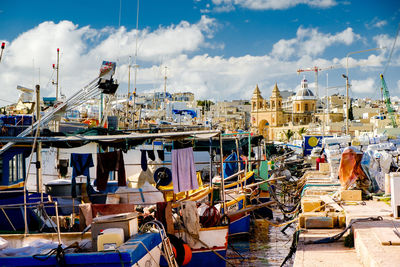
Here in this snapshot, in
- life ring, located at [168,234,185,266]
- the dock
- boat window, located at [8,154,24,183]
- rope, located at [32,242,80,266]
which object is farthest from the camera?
boat window, located at [8,154,24,183]

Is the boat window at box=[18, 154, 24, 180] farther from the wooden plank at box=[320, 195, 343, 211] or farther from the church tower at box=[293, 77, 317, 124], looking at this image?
the church tower at box=[293, 77, 317, 124]

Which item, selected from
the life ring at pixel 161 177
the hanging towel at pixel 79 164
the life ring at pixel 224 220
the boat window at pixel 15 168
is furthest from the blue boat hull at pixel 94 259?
the life ring at pixel 161 177

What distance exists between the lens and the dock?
638 centimetres

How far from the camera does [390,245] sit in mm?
6547

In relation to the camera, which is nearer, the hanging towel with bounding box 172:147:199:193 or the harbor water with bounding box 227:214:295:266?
the hanging towel with bounding box 172:147:199:193

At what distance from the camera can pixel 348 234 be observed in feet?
27.1

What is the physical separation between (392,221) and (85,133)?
24.1 ft

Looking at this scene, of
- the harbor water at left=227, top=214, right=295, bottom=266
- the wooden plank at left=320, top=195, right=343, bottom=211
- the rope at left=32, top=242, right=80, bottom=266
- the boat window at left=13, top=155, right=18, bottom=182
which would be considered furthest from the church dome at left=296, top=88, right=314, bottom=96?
the rope at left=32, top=242, right=80, bottom=266

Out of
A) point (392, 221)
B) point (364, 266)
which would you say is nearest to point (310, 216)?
point (392, 221)

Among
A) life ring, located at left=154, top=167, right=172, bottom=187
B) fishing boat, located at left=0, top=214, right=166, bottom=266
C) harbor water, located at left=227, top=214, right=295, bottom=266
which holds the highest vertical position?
life ring, located at left=154, top=167, right=172, bottom=187

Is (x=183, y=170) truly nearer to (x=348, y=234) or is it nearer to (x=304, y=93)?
(x=348, y=234)

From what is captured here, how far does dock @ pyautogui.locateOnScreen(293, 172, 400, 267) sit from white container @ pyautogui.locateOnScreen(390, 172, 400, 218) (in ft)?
0.57

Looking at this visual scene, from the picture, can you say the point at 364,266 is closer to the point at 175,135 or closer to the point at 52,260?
the point at 52,260

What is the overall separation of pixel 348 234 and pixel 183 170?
4.17 meters
